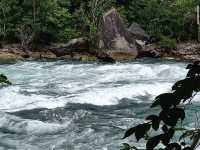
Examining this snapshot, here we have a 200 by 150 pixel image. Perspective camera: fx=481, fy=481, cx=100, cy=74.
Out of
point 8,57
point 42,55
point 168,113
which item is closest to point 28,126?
point 168,113

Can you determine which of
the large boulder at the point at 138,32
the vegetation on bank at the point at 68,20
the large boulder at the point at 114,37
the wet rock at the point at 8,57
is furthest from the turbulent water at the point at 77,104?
the vegetation on bank at the point at 68,20

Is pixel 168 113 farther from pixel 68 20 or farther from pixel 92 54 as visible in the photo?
pixel 68 20

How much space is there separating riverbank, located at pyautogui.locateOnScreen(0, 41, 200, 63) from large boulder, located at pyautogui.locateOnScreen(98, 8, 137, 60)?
0.29m

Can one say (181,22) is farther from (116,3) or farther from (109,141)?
(109,141)

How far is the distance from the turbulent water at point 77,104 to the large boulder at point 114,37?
377 centimetres

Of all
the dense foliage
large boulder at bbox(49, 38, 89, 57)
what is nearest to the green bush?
large boulder at bbox(49, 38, 89, 57)

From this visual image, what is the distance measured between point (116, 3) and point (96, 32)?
554 cm

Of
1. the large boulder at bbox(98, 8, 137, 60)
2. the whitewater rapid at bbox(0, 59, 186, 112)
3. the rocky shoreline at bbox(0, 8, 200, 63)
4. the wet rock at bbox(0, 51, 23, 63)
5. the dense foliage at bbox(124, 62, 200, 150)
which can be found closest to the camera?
the dense foliage at bbox(124, 62, 200, 150)

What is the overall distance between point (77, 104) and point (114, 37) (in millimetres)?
11758

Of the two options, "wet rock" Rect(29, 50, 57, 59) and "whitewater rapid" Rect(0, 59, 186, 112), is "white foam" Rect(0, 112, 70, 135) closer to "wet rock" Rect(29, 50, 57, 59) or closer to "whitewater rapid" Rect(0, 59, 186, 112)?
"whitewater rapid" Rect(0, 59, 186, 112)

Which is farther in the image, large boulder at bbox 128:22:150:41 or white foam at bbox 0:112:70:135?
large boulder at bbox 128:22:150:41

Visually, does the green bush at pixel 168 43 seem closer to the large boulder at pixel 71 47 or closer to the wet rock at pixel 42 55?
the large boulder at pixel 71 47

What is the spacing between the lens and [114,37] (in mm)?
22391

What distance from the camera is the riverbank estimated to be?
21.4 m
